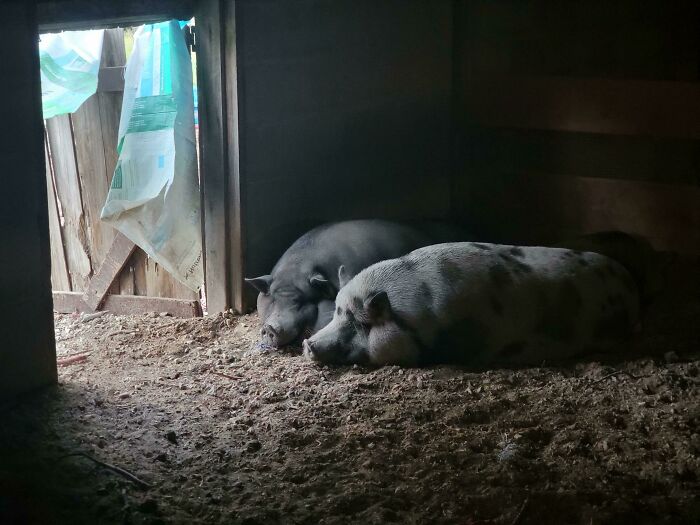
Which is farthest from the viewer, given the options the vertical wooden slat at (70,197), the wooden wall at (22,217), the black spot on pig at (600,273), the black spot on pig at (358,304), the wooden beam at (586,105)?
the vertical wooden slat at (70,197)

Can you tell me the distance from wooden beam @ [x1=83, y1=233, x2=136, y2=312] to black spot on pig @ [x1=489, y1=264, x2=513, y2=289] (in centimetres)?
261

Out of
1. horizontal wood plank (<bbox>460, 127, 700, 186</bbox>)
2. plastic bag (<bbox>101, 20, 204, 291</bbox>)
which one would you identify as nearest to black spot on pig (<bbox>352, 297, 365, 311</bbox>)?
plastic bag (<bbox>101, 20, 204, 291</bbox>)

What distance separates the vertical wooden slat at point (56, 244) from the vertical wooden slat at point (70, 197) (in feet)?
0.12

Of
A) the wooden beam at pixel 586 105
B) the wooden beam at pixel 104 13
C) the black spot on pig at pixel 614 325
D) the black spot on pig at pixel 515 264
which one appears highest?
the wooden beam at pixel 104 13

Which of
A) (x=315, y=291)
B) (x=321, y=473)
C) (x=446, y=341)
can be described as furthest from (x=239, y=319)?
(x=321, y=473)

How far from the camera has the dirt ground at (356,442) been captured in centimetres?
326

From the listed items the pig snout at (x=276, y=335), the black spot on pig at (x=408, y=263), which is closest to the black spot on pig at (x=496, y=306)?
the black spot on pig at (x=408, y=263)

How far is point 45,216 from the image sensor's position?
14.1ft

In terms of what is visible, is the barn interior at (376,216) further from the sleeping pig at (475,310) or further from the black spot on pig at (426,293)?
the black spot on pig at (426,293)

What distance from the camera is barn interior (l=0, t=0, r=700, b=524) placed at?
3.44 m

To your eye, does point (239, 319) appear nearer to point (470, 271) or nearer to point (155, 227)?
point (155, 227)

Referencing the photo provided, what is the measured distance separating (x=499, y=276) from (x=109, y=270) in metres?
2.85

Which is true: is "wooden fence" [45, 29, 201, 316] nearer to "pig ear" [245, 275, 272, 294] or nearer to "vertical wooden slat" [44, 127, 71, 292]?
"vertical wooden slat" [44, 127, 71, 292]

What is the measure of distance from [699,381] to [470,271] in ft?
4.30
